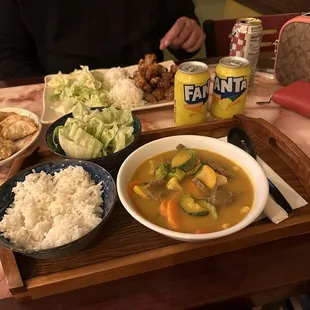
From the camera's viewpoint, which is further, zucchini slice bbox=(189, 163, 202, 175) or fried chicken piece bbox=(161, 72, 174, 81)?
fried chicken piece bbox=(161, 72, 174, 81)

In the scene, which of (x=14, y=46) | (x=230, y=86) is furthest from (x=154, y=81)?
(x=14, y=46)

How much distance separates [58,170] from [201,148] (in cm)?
48

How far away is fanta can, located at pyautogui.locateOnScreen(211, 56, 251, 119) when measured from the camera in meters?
1.42

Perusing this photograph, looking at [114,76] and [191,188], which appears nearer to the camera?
[191,188]

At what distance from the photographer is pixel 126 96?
5.47ft

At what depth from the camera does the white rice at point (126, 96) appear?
1.67 metres

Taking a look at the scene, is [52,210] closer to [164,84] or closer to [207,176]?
[207,176]

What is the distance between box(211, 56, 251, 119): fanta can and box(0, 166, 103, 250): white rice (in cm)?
66

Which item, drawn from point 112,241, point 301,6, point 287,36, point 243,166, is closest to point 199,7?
point 301,6

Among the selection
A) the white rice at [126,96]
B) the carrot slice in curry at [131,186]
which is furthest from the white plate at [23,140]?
the carrot slice in curry at [131,186]

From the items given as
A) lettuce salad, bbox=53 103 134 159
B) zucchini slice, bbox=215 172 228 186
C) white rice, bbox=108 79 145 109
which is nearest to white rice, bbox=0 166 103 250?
lettuce salad, bbox=53 103 134 159

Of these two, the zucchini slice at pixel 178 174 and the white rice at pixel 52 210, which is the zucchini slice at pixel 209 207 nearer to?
the zucchini slice at pixel 178 174

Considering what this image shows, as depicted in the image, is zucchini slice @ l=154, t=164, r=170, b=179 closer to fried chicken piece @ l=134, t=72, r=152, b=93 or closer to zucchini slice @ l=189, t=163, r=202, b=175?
zucchini slice @ l=189, t=163, r=202, b=175

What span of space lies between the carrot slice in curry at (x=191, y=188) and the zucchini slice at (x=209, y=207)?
42 millimetres
